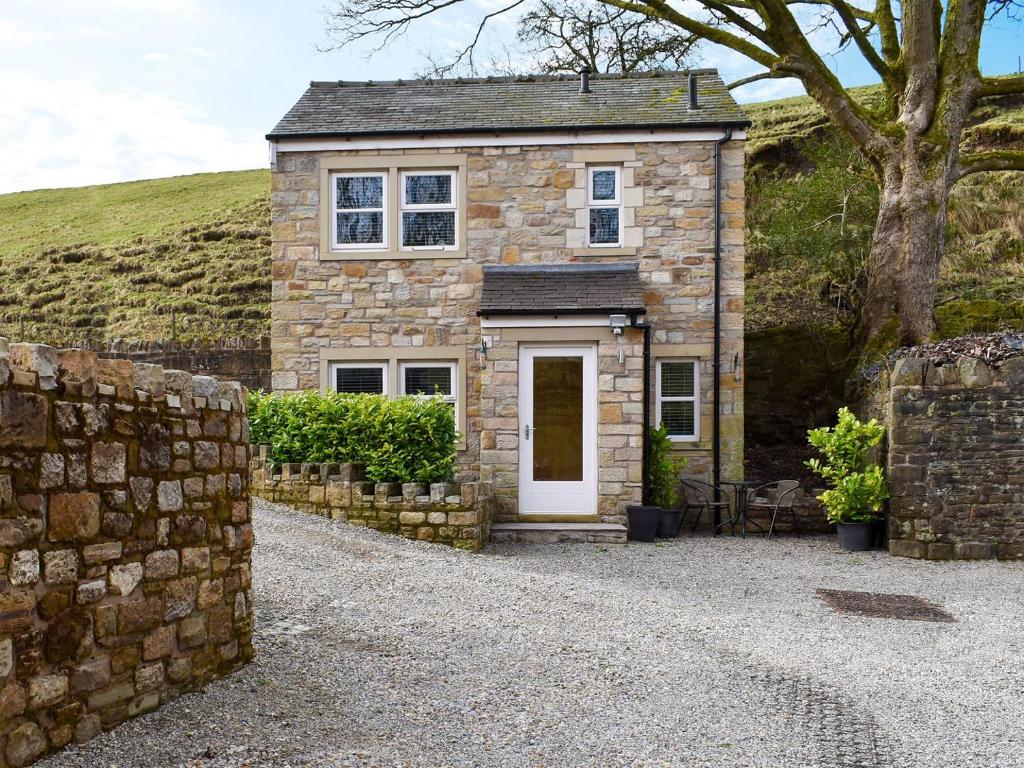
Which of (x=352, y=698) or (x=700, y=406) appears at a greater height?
(x=700, y=406)

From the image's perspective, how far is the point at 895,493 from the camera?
11367 millimetres

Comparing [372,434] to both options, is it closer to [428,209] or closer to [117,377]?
[428,209]

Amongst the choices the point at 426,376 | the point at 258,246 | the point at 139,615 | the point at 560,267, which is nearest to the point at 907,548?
the point at 560,267

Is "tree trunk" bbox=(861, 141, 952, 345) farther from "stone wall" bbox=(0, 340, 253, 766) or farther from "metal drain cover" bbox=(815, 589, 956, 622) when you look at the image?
"stone wall" bbox=(0, 340, 253, 766)

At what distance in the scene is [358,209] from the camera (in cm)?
1412

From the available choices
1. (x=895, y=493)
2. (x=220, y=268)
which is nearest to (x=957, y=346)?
(x=895, y=493)

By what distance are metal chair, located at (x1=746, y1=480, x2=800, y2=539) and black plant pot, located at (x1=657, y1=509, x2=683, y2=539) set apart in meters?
1.12

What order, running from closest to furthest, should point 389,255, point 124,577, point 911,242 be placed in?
1. point 124,577
2. point 389,255
3. point 911,242

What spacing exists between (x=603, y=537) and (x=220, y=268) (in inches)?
809

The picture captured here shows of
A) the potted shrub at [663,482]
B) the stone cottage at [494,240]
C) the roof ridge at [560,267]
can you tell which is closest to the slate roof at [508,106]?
the stone cottage at [494,240]

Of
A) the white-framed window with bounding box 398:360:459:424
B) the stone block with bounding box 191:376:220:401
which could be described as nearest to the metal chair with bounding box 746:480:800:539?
the white-framed window with bounding box 398:360:459:424

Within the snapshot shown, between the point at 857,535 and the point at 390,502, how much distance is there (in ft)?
18.4

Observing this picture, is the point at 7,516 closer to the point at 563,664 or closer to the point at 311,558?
the point at 563,664

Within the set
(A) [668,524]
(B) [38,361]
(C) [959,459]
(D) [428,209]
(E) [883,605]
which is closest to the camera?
(B) [38,361]
